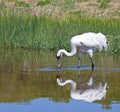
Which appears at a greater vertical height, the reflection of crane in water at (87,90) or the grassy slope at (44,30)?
the grassy slope at (44,30)

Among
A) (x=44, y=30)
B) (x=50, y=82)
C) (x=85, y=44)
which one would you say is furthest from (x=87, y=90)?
(x=44, y=30)

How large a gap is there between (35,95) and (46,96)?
0.26 meters

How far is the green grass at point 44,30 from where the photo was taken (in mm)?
21422

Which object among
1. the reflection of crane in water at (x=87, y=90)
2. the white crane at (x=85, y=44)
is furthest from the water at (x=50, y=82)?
the white crane at (x=85, y=44)

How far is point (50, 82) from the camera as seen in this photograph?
49.5 feet

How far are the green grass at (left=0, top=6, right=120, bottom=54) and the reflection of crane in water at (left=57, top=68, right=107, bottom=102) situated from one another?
593cm

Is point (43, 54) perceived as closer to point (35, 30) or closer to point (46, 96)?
point (35, 30)

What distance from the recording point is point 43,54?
20562mm

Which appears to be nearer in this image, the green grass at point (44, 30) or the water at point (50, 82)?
the water at point (50, 82)

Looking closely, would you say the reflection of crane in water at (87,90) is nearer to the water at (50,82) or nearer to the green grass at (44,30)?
the water at (50,82)

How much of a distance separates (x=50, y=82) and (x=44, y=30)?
7231mm

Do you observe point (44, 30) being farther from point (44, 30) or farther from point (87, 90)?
point (87, 90)

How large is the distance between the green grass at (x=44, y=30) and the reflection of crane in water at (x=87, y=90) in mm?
5933

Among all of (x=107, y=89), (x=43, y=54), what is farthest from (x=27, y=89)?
(x=43, y=54)
